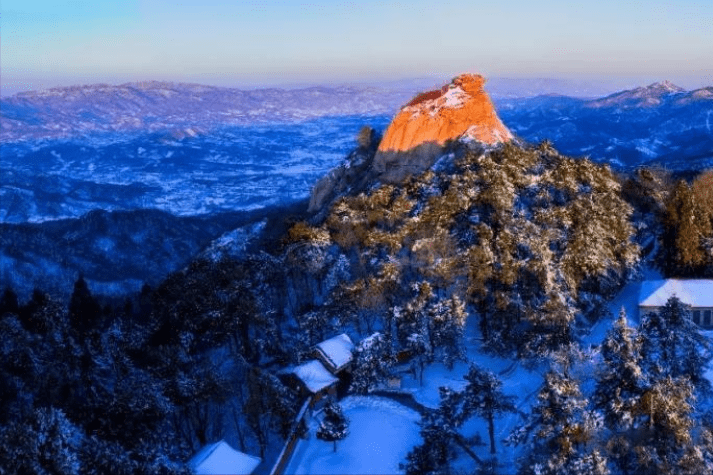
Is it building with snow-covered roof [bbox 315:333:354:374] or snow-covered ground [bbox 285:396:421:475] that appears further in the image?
building with snow-covered roof [bbox 315:333:354:374]

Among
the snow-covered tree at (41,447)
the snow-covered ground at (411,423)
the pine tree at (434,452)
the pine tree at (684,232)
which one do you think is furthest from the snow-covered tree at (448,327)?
the snow-covered tree at (41,447)

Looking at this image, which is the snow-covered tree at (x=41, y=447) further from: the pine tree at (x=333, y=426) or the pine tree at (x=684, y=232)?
the pine tree at (x=684, y=232)

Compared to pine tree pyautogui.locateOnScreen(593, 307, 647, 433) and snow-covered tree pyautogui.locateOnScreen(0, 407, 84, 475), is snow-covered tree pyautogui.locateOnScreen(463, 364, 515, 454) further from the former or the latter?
snow-covered tree pyautogui.locateOnScreen(0, 407, 84, 475)

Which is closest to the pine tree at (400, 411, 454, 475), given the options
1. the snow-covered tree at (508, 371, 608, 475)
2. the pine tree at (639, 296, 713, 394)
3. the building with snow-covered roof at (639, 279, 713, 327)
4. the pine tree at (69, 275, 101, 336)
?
the snow-covered tree at (508, 371, 608, 475)

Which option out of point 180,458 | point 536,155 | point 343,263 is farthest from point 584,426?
point 536,155

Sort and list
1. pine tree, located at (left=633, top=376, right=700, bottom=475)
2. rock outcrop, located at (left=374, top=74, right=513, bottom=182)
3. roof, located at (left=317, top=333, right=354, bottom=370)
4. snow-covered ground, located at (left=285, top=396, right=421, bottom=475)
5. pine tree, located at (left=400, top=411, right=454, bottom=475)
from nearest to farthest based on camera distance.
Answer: pine tree, located at (left=633, top=376, right=700, bottom=475) → pine tree, located at (left=400, top=411, right=454, bottom=475) → snow-covered ground, located at (left=285, top=396, right=421, bottom=475) → roof, located at (left=317, top=333, right=354, bottom=370) → rock outcrop, located at (left=374, top=74, right=513, bottom=182)

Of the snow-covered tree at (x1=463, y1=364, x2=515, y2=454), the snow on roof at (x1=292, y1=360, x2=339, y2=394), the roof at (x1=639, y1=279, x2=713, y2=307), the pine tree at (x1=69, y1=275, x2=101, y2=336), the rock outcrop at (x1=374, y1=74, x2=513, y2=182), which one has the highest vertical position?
the rock outcrop at (x1=374, y1=74, x2=513, y2=182)

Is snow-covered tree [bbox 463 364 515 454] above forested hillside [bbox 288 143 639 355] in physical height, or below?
below
